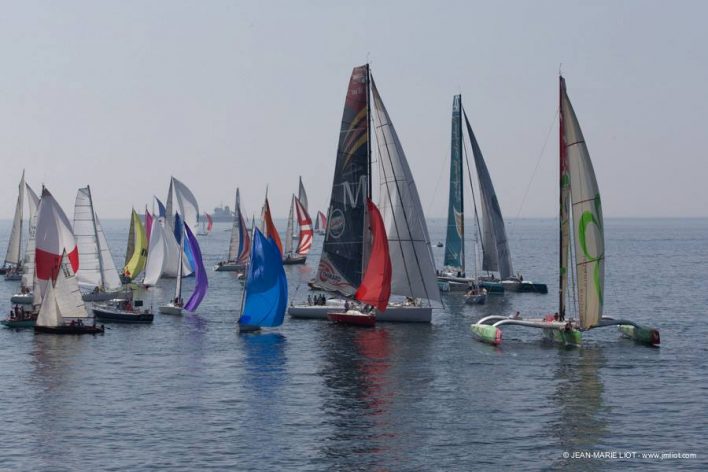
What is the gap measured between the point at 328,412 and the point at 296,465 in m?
8.87

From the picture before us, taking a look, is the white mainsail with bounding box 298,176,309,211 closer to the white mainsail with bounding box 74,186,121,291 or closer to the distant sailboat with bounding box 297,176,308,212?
the distant sailboat with bounding box 297,176,308,212

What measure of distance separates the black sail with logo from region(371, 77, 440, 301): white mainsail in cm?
125

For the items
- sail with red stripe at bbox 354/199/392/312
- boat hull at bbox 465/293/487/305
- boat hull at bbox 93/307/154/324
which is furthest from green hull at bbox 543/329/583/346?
boat hull at bbox 93/307/154/324

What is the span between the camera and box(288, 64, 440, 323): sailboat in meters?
77.6

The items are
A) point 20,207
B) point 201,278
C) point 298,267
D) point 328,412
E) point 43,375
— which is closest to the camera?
point 328,412

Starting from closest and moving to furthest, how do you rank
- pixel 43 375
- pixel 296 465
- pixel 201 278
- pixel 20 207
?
pixel 296 465, pixel 43 375, pixel 201 278, pixel 20 207

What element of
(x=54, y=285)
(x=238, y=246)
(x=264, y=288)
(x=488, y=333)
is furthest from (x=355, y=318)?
(x=238, y=246)

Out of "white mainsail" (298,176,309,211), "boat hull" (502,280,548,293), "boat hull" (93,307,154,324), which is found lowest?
"boat hull" (93,307,154,324)

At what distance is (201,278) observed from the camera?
286 feet

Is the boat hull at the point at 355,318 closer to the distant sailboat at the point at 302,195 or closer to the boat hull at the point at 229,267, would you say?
the boat hull at the point at 229,267

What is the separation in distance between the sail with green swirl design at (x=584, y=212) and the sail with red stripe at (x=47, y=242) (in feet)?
124

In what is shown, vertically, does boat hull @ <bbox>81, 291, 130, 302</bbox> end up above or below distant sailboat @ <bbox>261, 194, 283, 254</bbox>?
below

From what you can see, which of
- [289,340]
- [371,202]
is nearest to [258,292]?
[289,340]

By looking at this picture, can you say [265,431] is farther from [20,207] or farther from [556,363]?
[20,207]
